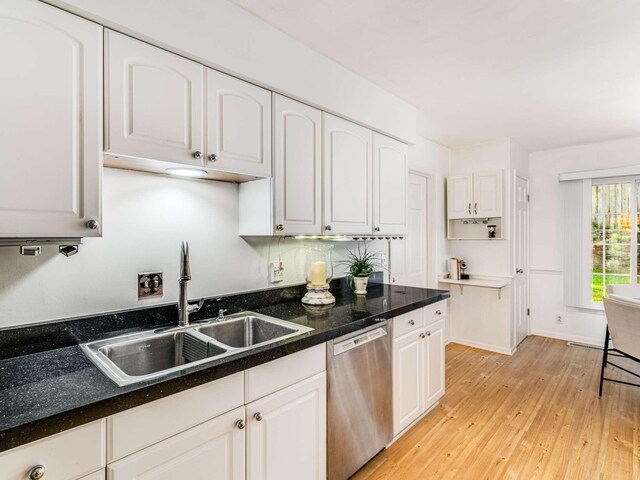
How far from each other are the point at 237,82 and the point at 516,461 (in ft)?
8.53

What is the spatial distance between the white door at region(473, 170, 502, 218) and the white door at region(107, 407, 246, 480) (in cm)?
344

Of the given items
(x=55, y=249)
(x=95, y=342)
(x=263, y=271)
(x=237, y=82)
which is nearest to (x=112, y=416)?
(x=95, y=342)

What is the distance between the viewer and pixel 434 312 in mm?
2428

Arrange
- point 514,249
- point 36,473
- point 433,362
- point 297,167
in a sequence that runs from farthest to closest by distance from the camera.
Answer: point 514,249 < point 433,362 < point 297,167 < point 36,473

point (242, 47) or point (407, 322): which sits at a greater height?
point (242, 47)

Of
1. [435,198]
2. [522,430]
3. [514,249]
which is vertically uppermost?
[435,198]

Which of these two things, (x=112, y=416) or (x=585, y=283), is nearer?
(x=112, y=416)

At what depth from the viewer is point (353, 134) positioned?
2.27m

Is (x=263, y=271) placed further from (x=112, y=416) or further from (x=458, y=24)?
(x=458, y=24)

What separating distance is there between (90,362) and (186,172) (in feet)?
2.93

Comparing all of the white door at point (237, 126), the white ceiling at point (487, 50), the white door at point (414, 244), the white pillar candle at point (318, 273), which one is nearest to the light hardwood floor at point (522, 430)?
the white door at point (414, 244)

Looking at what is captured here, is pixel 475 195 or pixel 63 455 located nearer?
pixel 63 455

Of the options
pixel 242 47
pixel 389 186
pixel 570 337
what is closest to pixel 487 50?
pixel 389 186

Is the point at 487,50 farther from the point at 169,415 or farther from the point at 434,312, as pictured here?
the point at 169,415
